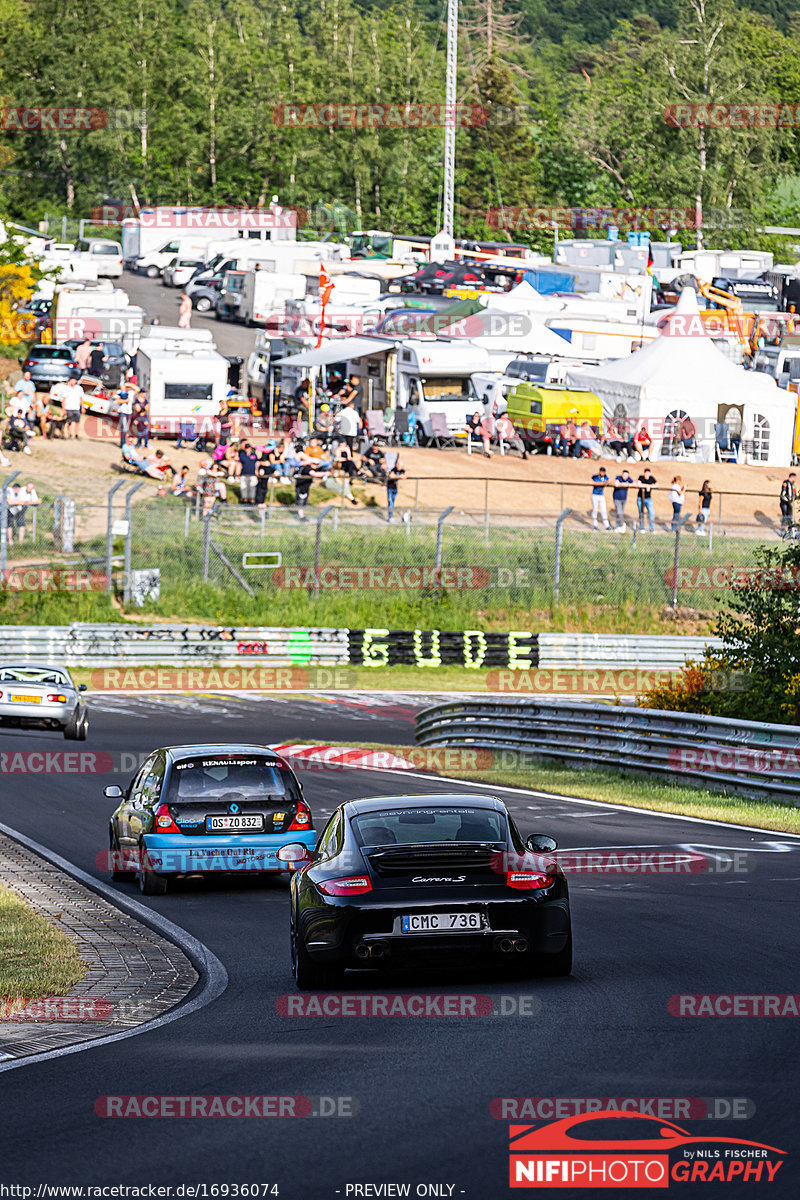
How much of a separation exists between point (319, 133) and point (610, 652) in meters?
88.2

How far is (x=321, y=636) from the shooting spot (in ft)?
118

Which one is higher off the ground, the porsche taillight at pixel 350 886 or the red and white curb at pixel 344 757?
the porsche taillight at pixel 350 886

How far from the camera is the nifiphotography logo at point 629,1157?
556cm

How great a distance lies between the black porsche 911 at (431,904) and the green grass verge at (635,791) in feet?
26.0

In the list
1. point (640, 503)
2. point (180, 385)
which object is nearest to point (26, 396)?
point (180, 385)

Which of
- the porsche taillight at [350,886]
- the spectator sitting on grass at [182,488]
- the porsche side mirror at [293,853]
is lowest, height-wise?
the spectator sitting on grass at [182,488]

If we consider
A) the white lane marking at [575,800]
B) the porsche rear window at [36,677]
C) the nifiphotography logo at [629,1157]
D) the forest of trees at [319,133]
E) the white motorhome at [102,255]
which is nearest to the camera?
the nifiphotography logo at [629,1157]

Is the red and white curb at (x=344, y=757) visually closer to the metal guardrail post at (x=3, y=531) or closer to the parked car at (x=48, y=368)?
the metal guardrail post at (x=3, y=531)

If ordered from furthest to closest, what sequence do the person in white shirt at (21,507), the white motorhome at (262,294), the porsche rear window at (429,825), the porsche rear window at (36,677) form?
the white motorhome at (262,294), the person in white shirt at (21,507), the porsche rear window at (36,677), the porsche rear window at (429,825)

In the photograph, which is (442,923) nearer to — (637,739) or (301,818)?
(301,818)

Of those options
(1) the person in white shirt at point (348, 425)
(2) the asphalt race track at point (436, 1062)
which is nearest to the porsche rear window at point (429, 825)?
(2) the asphalt race track at point (436, 1062)

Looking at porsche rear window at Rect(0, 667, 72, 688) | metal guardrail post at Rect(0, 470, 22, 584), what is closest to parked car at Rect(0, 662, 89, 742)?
porsche rear window at Rect(0, 667, 72, 688)

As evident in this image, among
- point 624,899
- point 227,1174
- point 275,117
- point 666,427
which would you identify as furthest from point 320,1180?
point 275,117

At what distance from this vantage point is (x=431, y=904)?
8.91m
